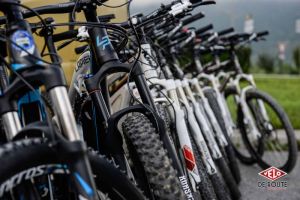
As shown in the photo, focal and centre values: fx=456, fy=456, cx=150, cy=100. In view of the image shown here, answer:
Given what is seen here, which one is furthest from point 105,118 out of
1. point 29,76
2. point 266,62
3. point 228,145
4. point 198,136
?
point 266,62

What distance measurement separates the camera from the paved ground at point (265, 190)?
3.36 m

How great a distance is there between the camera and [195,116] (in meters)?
3.04

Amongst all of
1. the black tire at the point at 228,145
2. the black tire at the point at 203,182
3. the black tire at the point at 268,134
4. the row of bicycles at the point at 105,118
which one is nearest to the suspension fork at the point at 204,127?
the row of bicycles at the point at 105,118

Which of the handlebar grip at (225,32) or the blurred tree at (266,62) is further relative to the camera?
the blurred tree at (266,62)

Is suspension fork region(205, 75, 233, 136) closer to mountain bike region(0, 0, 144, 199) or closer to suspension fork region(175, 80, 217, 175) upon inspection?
suspension fork region(175, 80, 217, 175)

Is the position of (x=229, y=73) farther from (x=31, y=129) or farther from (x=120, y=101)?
(x=31, y=129)

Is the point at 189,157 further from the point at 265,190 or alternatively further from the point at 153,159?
the point at 265,190

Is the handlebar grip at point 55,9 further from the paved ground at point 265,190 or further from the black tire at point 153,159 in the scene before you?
the paved ground at point 265,190

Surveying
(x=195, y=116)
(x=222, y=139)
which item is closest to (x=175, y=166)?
(x=195, y=116)

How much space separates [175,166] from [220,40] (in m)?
2.51

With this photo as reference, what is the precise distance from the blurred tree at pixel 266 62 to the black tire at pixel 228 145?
13884 mm

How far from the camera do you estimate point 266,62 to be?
16984 millimetres

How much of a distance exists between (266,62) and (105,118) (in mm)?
15786

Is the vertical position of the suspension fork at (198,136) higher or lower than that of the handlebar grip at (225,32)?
lower
